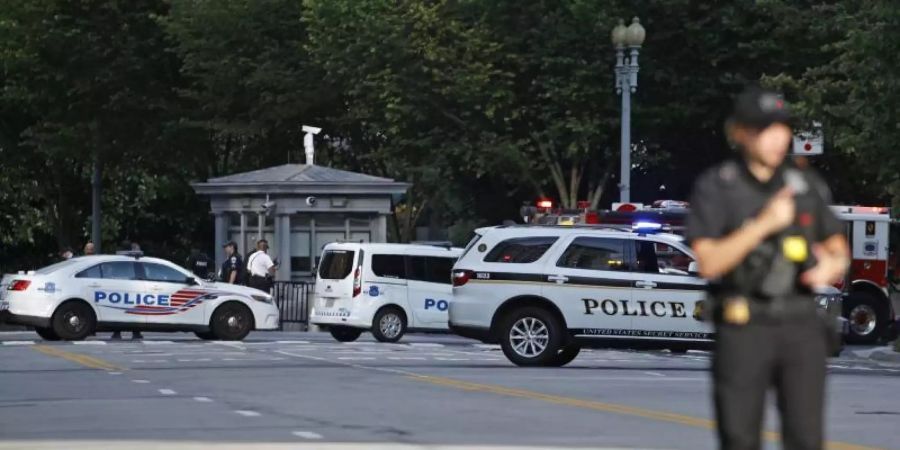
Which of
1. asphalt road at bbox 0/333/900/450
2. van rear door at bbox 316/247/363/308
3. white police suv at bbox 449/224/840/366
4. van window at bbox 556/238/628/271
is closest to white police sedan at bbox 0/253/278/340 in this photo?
van rear door at bbox 316/247/363/308

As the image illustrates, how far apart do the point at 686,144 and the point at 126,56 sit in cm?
1589

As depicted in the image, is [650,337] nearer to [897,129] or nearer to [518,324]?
[518,324]

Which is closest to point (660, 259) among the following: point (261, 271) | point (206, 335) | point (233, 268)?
point (206, 335)

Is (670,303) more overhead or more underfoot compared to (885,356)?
more overhead

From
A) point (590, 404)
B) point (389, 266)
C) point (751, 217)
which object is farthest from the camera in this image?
point (389, 266)

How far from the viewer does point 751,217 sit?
301 inches

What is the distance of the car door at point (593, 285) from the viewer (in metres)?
24.6

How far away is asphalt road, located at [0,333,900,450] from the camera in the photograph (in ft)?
45.7

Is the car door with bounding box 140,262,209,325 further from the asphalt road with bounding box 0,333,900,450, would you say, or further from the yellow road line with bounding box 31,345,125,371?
the asphalt road with bounding box 0,333,900,450

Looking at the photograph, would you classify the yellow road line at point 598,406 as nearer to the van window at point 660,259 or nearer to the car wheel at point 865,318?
the van window at point 660,259

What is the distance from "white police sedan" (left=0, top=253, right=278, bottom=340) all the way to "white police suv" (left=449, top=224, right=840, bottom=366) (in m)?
9.91

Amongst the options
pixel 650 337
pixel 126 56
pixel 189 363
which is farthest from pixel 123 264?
pixel 126 56

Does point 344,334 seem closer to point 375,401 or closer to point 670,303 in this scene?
→ point 670,303

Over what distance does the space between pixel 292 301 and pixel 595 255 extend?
693 inches
